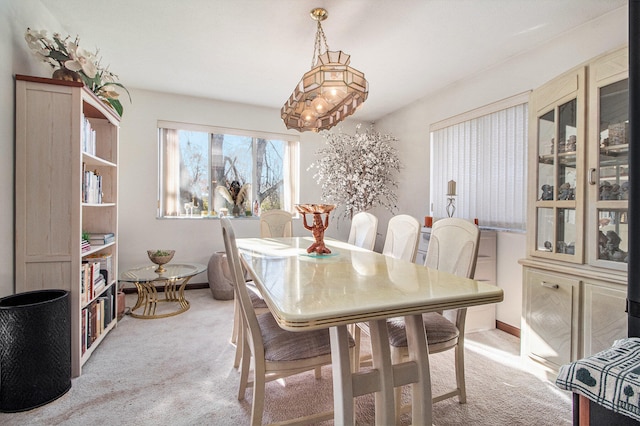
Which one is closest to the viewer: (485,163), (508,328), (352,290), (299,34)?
(352,290)

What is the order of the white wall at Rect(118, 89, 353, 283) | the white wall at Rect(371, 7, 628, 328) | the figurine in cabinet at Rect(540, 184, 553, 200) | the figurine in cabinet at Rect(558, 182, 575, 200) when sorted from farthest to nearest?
the white wall at Rect(118, 89, 353, 283)
the white wall at Rect(371, 7, 628, 328)
the figurine in cabinet at Rect(540, 184, 553, 200)
the figurine in cabinet at Rect(558, 182, 575, 200)

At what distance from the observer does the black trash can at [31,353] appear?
1.62 meters

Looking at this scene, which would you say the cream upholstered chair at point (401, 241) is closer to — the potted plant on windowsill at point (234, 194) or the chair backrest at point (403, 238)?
the chair backrest at point (403, 238)

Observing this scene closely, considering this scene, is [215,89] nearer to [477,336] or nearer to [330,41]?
[330,41]

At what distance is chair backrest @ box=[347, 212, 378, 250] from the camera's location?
102 inches

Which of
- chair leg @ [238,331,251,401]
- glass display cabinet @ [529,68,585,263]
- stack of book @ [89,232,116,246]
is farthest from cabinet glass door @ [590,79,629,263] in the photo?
stack of book @ [89,232,116,246]

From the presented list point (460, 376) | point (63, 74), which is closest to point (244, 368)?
point (460, 376)

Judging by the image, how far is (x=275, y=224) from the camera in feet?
11.4

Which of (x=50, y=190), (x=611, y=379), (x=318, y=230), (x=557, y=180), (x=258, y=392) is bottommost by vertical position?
(x=258, y=392)

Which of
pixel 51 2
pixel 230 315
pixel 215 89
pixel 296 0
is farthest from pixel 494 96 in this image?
pixel 51 2

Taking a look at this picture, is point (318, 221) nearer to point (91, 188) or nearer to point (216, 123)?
point (91, 188)

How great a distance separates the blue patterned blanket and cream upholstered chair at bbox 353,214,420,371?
3.35 ft

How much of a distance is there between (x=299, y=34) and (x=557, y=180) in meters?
2.20

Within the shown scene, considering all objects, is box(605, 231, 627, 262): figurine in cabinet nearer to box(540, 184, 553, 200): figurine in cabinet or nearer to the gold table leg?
box(540, 184, 553, 200): figurine in cabinet
